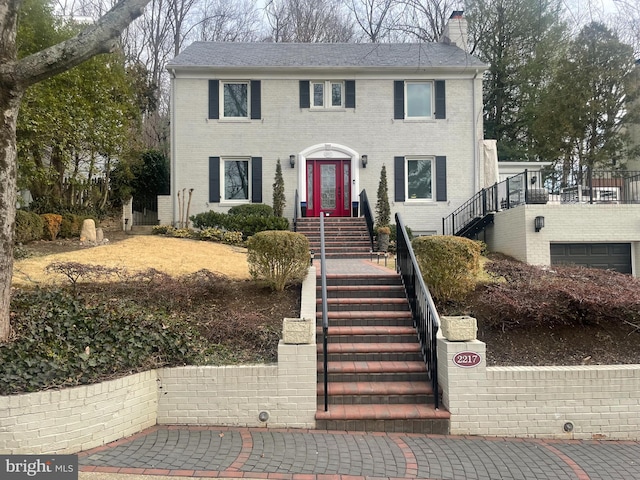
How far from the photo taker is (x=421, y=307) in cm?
553

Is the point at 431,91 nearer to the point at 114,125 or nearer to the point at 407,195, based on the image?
the point at 407,195

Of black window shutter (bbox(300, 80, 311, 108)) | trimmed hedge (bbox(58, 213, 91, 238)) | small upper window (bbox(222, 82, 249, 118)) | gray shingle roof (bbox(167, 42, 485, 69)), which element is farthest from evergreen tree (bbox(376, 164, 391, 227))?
trimmed hedge (bbox(58, 213, 91, 238))

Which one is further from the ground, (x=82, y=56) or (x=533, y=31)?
(x=533, y=31)

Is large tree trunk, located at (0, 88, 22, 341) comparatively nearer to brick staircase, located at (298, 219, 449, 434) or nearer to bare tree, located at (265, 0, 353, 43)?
brick staircase, located at (298, 219, 449, 434)

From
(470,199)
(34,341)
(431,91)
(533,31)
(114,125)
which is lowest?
(34,341)

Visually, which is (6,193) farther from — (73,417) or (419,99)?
(419,99)

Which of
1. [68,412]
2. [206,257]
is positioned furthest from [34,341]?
[206,257]

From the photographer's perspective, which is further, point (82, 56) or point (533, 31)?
point (533, 31)

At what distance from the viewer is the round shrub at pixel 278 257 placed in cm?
619

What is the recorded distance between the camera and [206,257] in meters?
9.47

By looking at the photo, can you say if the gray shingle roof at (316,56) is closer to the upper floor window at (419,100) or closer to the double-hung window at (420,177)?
the upper floor window at (419,100)

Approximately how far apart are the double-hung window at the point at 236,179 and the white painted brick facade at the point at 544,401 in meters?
11.3

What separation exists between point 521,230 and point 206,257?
7836 mm

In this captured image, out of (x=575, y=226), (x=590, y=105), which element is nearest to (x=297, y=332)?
(x=575, y=226)
